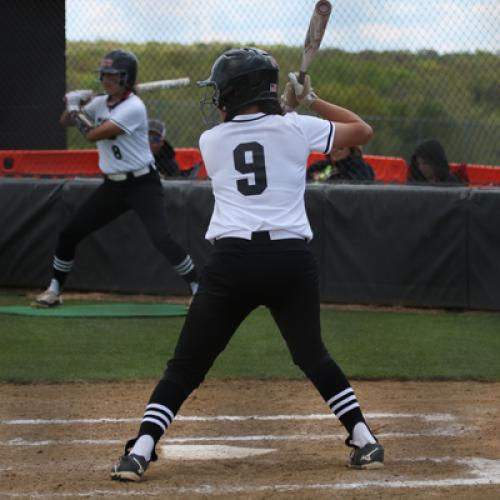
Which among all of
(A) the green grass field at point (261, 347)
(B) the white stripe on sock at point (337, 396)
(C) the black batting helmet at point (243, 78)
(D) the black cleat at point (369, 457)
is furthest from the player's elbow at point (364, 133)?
(A) the green grass field at point (261, 347)

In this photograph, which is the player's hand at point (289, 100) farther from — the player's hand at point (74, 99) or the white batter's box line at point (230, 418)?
the player's hand at point (74, 99)

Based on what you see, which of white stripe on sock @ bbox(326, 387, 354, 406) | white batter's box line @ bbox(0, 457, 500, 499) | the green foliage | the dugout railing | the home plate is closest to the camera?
white batter's box line @ bbox(0, 457, 500, 499)

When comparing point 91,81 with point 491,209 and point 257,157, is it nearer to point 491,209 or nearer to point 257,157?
point 491,209

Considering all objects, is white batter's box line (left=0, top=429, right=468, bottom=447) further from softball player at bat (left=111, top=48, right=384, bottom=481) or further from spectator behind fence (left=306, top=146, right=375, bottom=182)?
spectator behind fence (left=306, top=146, right=375, bottom=182)

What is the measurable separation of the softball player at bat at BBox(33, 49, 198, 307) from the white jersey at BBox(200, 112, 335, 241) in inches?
154

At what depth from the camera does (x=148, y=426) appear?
420 centimetres

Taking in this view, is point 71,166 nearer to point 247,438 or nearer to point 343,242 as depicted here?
point 343,242

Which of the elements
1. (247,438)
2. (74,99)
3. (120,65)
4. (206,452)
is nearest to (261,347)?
(247,438)

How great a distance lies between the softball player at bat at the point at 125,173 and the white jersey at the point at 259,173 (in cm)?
391

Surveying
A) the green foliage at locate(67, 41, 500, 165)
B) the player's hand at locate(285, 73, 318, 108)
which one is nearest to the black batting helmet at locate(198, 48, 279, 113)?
the player's hand at locate(285, 73, 318, 108)

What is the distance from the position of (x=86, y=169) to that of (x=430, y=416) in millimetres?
7751

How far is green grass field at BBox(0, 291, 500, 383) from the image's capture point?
21.4ft

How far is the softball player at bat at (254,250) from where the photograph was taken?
4.20 m

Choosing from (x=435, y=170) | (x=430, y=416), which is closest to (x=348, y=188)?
(x=435, y=170)
